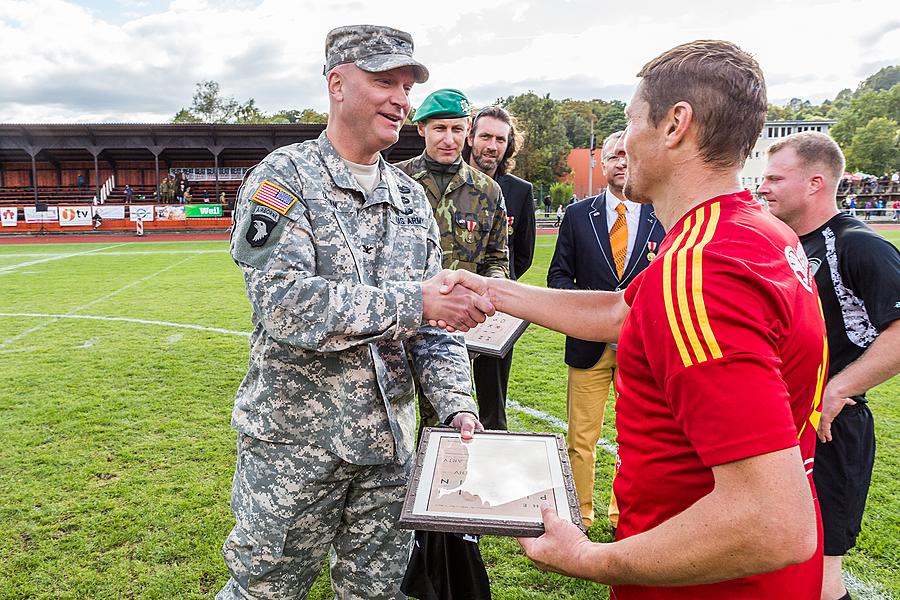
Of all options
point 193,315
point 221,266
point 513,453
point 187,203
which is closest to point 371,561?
point 513,453

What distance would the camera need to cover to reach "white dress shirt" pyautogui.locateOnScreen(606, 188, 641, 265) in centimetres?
389

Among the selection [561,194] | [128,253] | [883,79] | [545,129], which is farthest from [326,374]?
[883,79]

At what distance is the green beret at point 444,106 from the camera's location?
13.4ft

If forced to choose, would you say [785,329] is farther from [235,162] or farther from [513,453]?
[235,162]

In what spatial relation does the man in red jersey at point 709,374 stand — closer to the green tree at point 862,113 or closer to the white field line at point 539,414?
the white field line at point 539,414

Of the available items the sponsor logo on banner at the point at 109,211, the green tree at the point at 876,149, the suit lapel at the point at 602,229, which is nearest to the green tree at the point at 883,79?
the green tree at the point at 876,149

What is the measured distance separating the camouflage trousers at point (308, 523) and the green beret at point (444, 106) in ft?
8.30

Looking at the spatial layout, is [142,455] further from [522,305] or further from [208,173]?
[208,173]

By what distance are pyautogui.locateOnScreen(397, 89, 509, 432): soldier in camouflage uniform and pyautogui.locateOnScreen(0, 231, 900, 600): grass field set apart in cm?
195

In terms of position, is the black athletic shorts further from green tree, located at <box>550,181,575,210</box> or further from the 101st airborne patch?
green tree, located at <box>550,181,575,210</box>

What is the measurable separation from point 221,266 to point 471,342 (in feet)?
50.8

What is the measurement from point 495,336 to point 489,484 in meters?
1.38

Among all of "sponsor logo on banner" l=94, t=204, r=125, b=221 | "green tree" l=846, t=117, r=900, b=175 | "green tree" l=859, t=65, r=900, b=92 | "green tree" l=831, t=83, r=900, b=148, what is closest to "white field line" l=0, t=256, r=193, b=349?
"sponsor logo on banner" l=94, t=204, r=125, b=221

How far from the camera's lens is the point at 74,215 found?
30.0m
